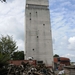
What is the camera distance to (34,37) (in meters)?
32.7

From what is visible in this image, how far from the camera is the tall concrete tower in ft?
105

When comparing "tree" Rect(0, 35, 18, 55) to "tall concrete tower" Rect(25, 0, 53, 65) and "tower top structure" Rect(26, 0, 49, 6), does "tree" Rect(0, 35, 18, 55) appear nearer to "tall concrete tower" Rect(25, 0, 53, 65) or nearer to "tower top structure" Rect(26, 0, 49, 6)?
"tall concrete tower" Rect(25, 0, 53, 65)

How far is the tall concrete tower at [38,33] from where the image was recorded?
3216cm

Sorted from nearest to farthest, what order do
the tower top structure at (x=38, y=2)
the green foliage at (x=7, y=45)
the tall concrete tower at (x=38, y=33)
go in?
the green foliage at (x=7, y=45) < the tall concrete tower at (x=38, y=33) < the tower top structure at (x=38, y=2)

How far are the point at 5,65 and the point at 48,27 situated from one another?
1922 cm

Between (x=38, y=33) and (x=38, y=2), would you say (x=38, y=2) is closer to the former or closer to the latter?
(x=38, y=2)

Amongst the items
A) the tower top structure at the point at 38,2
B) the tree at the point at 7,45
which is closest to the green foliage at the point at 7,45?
the tree at the point at 7,45

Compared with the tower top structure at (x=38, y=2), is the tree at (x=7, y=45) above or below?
below

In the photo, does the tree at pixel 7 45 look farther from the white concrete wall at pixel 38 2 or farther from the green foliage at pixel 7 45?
the white concrete wall at pixel 38 2

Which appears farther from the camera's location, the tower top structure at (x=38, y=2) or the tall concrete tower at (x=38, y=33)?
the tower top structure at (x=38, y=2)

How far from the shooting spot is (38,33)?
33188 mm

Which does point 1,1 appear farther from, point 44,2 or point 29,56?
point 44,2

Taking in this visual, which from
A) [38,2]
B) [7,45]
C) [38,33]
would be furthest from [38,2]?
[7,45]

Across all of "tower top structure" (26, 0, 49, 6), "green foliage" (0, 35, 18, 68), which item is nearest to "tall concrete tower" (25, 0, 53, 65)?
"tower top structure" (26, 0, 49, 6)
